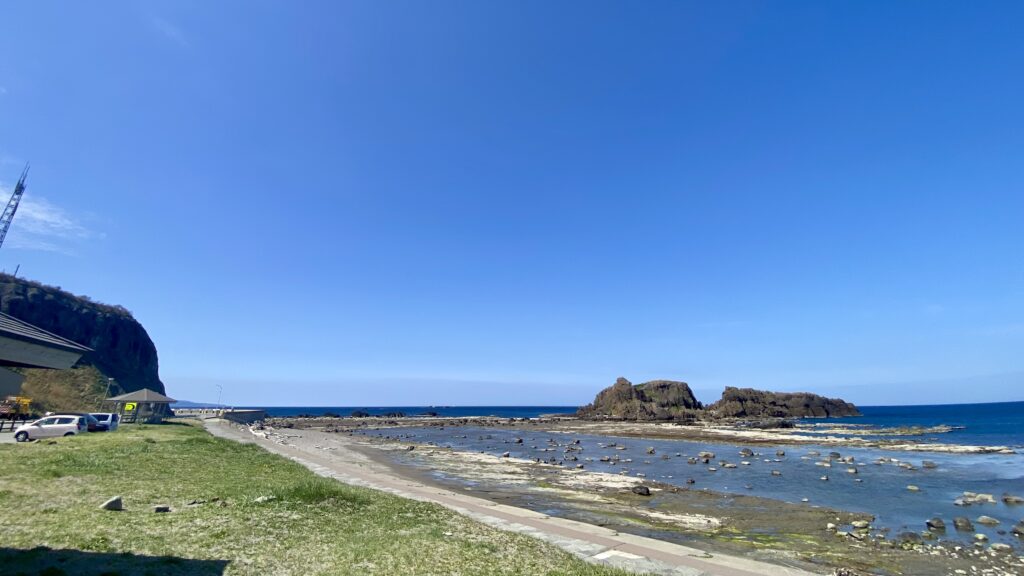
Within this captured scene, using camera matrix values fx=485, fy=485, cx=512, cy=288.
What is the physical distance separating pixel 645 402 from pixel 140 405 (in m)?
121

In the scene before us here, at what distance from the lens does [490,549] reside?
45.2 feet

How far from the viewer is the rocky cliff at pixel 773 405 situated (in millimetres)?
143500

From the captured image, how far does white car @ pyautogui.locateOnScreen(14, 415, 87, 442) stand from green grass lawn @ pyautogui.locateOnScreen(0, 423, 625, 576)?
55.8 ft

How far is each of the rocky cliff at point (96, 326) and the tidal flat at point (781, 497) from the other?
118 metres

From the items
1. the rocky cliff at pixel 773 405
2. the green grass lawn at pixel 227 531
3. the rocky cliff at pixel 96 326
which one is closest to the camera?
the green grass lawn at pixel 227 531

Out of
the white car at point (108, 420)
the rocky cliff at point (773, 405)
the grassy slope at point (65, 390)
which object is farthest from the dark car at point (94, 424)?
the rocky cliff at point (773, 405)

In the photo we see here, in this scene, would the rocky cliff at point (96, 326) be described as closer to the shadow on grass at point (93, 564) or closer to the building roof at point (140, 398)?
the building roof at point (140, 398)

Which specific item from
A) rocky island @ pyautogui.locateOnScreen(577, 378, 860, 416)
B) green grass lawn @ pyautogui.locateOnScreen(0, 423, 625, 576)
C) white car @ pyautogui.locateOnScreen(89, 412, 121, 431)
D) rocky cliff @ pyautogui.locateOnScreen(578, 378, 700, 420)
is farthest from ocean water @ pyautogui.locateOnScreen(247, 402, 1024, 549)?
rocky island @ pyautogui.locateOnScreen(577, 378, 860, 416)

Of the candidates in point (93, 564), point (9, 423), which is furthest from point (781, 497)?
point (9, 423)

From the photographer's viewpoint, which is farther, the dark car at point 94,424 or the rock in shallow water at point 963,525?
the dark car at point 94,424

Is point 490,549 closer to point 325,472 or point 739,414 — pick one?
point 325,472

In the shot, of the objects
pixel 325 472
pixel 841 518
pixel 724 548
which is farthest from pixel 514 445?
pixel 724 548

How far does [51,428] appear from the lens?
36.6 metres

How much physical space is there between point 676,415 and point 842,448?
2757 inches
